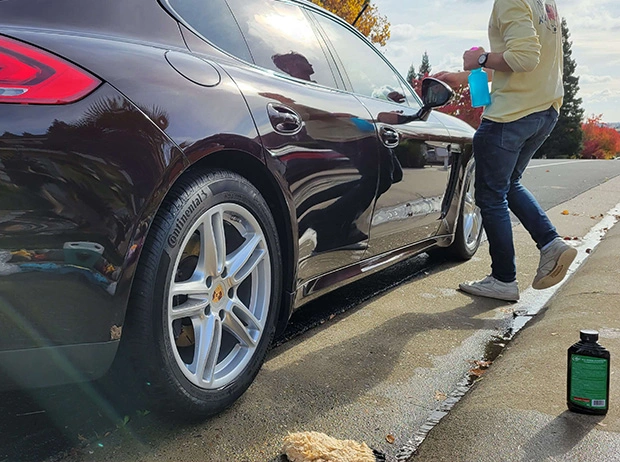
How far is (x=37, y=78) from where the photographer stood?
1.55m

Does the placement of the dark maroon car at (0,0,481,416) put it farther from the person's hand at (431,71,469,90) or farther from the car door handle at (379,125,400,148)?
the person's hand at (431,71,469,90)

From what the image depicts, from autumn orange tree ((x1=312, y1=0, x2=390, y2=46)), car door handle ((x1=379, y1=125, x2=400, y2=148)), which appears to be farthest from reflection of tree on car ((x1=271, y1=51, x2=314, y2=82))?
autumn orange tree ((x1=312, y1=0, x2=390, y2=46))

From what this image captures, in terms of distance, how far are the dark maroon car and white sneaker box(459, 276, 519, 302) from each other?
1.11 meters

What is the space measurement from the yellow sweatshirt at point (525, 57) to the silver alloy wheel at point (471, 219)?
86 cm

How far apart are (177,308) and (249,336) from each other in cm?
36

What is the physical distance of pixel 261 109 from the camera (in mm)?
2150

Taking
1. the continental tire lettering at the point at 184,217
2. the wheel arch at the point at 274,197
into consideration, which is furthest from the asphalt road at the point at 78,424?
the continental tire lettering at the point at 184,217

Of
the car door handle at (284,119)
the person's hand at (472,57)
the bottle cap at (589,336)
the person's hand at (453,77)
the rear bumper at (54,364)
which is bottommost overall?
the bottle cap at (589,336)

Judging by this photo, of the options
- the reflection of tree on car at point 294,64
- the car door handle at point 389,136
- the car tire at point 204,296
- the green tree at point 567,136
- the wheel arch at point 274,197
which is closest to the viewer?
the car tire at point 204,296

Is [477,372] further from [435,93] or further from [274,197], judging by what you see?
[435,93]

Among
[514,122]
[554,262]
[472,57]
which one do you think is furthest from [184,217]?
[554,262]

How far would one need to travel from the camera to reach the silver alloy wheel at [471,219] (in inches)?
173

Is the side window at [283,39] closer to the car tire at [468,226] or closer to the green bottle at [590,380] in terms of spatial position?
the green bottle at [590,380]

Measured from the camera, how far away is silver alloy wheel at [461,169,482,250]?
440 centimetres
